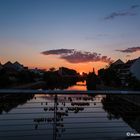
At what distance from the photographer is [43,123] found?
1462 cm

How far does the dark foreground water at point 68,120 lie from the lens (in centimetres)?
323

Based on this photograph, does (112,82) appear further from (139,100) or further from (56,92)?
(56,92)

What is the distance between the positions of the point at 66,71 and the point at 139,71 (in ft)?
208

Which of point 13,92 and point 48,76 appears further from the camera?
point 48,76

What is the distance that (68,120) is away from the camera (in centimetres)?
1469

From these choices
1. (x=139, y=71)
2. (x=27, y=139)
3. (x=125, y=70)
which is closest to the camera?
(x=27, y=139)

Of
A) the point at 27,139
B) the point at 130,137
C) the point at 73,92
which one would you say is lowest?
the point at 27,139

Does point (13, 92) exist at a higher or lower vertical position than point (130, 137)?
higher

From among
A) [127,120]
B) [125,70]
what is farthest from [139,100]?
[125,70]

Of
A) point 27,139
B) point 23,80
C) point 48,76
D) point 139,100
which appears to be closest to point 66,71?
point 48,76

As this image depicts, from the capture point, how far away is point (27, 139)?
38.1 ft

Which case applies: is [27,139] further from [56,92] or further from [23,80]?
[23,80]

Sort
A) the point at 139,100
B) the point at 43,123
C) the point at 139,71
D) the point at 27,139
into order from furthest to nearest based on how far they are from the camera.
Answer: the point at 139,71 → the point at 139,100 → the point at 43,123 → the point at 27,139

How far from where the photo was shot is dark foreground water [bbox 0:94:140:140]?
3.23 meters
